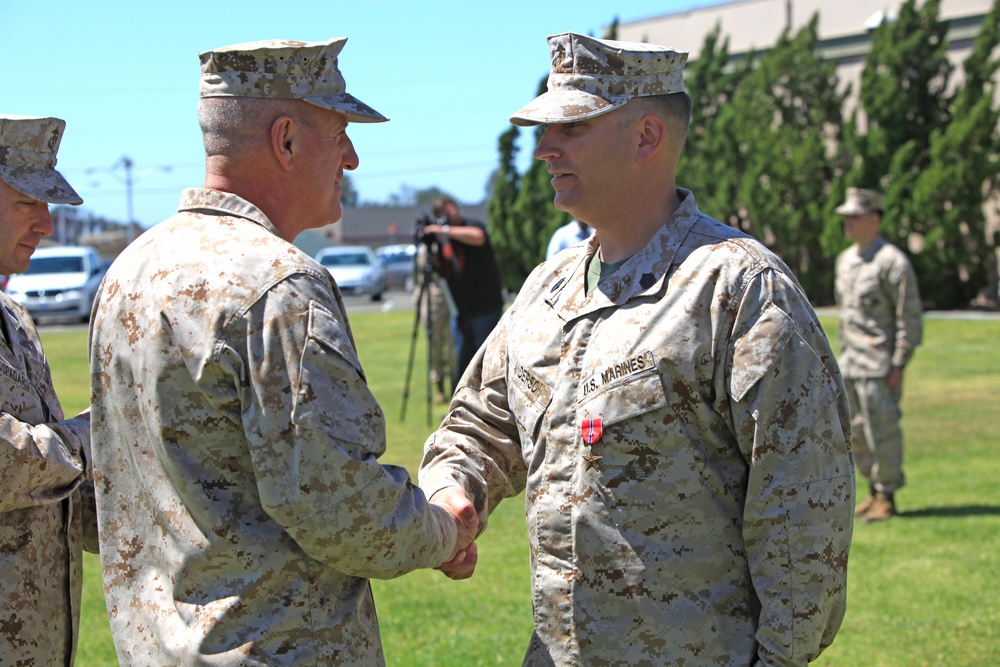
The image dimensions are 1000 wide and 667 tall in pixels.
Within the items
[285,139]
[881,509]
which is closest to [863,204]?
[881,509]

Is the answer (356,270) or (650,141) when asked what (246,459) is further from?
(356,270)

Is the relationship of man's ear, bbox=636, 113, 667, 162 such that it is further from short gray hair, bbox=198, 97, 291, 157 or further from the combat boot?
the combat boot

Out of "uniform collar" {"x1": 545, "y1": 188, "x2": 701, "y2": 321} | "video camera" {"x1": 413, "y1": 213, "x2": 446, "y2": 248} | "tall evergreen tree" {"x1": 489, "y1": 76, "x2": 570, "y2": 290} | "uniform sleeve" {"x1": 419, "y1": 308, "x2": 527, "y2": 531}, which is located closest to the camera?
"uniform collar" {"x1": 545, "y1": 188, "x2": 701, "y2": 321}

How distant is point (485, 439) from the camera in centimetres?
324

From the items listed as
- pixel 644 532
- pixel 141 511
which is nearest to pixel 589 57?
pixel 644 532

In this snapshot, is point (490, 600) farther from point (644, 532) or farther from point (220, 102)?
point (220, 102)

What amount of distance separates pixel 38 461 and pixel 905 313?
6.77 metres

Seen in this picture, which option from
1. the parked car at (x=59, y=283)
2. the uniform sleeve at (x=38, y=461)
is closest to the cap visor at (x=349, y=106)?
the uniform sleeve at (x=38, y=461)

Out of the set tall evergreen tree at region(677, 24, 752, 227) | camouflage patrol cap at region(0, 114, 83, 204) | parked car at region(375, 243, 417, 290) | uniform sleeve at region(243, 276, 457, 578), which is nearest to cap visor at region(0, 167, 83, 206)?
camouflage patrol cap at region(0, 114, 83, 204)

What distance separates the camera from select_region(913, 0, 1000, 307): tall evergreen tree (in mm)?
23844

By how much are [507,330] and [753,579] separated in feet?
3.27

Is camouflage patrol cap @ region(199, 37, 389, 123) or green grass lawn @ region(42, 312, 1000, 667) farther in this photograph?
green grass lawn @ region(42, 312, 1000, 667)

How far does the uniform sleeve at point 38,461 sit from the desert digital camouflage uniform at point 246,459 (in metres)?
0.52

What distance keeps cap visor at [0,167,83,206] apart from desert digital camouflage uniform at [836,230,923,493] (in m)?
6.38
